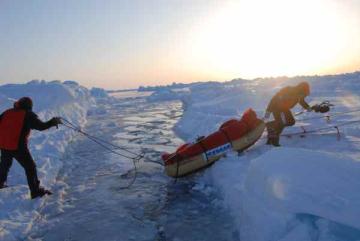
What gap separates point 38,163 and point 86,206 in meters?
2.55

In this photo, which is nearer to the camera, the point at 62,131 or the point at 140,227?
the point at 140,227

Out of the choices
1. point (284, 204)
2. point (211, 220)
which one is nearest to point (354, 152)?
point (211, 220)

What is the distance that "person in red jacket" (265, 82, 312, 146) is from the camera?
712 centimetres

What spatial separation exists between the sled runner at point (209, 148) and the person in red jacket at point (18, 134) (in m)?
2.21

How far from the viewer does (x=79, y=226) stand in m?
5.05

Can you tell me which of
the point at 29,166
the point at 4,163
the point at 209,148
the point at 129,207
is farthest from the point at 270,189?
the point at 4,163

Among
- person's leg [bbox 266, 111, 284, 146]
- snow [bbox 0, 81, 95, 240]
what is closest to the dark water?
snow [bbox 0, 81, 95, 240]

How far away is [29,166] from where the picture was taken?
5605mm

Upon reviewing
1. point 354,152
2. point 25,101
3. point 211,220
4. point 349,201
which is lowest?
point 211,220

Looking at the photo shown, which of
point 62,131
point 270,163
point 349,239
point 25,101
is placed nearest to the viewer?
point 349,239

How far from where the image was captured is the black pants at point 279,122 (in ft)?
23.6

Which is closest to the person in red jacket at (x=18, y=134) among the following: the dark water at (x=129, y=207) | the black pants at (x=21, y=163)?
the black pants at (x=21, y=163)

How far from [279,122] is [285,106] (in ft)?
1.12

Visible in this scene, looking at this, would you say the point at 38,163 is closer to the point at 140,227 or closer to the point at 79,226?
the point at 79,226
